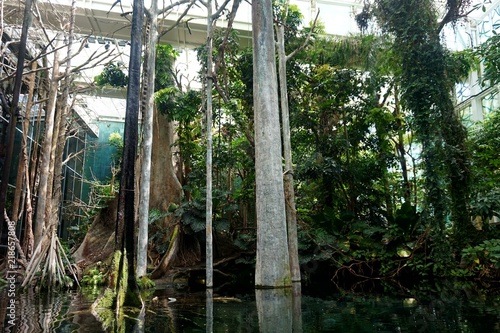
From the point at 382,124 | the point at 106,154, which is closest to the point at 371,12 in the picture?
the point at 382,124

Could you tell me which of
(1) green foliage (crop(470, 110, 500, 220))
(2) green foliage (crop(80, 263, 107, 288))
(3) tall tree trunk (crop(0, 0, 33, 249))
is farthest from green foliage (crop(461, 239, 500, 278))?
(2) green foliage (crop(80, 263, 107, 288))

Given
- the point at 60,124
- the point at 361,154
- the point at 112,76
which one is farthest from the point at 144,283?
the point at 361,154

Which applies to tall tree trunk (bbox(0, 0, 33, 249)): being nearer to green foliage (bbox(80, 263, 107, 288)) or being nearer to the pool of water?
the pool of water

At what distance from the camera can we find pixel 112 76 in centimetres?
1507

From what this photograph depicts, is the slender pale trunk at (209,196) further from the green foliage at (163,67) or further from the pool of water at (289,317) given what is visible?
the green foliage at (163,67)

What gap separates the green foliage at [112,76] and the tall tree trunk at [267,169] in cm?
Answer: 850

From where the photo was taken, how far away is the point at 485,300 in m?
5.41

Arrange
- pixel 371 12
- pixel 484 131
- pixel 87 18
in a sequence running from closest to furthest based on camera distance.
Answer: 1. pixel 371 12
2. pixel 484 131
3. pixel 87 18

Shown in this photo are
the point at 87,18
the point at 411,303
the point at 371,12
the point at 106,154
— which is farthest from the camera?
the point at 106,154

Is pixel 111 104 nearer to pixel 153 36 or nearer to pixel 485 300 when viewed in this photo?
pixel 153 36

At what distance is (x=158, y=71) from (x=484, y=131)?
10.8 meters

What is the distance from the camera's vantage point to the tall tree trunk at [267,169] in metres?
7.05

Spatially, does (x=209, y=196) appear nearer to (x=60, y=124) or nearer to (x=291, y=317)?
(x=291, y=317)

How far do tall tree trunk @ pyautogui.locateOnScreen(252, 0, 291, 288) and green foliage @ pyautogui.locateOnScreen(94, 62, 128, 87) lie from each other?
335 inches
